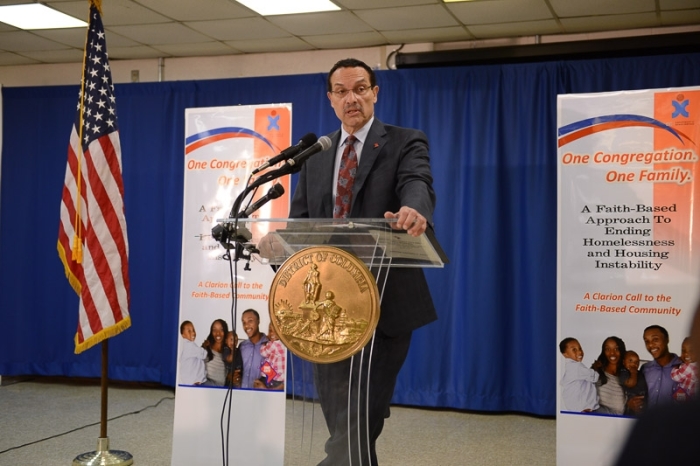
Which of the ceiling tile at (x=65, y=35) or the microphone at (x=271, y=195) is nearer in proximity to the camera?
the microphone at (x=271, y=195)

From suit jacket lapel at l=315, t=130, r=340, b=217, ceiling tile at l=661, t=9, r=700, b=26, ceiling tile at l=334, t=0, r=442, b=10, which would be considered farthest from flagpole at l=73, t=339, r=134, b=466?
ceiling tile at l=661, t=9, r=700, b=26

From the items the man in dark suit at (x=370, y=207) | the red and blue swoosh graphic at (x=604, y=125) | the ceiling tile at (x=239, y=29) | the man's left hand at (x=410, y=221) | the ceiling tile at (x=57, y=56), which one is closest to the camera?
the man's left hand at (x=410, y=221)

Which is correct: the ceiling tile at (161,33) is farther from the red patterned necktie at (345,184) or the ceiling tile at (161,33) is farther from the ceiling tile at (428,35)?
the red patterned necktie at (345,184)

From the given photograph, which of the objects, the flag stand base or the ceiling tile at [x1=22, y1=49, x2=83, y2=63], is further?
the ceiling tile at [x1=22, y1=49, x2=83, y2=63]

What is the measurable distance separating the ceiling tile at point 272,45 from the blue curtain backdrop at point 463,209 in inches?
12.2

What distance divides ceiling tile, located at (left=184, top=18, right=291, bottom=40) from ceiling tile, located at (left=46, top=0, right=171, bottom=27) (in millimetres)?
341

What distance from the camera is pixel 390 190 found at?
9.21 ft

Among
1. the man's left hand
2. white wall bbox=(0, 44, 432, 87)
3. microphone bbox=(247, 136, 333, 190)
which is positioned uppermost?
white wall bbox=(0, 44, 432, 87)

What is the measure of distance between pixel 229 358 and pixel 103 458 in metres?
0.99

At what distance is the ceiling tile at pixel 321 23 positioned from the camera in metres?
6.33

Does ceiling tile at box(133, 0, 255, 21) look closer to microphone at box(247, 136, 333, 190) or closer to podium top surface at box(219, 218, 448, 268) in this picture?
microphone at box(247, 136, 333, 190)

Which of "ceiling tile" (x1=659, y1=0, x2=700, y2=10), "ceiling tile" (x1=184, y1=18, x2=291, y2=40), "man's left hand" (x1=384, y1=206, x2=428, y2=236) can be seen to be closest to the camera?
"man's left hand" (x1=384, y1=206, x2=428, y2=236)

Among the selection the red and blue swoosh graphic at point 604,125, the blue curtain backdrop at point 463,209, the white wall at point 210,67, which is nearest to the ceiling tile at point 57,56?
the white wall at point 210,67

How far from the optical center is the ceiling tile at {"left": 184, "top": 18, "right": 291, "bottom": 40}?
655 centimetres
